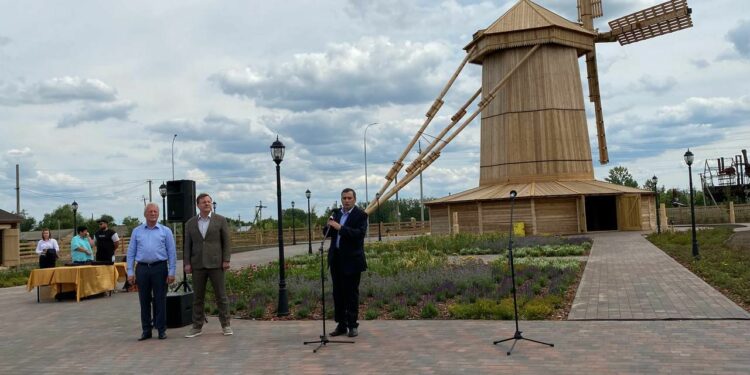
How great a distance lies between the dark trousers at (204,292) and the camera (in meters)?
8.20

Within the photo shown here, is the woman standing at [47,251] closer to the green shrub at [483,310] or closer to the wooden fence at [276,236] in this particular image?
the green shrub at [483,310]

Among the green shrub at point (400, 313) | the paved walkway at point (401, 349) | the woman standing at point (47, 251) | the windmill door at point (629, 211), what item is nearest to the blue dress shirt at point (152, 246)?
the paved walkway at point (401, 349)

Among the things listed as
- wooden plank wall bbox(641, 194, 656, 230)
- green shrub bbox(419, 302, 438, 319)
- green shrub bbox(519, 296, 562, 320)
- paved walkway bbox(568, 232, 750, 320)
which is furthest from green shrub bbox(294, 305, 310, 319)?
wooden plank wall bbox(641, 194, 656, 230)

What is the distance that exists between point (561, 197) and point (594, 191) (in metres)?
1.78

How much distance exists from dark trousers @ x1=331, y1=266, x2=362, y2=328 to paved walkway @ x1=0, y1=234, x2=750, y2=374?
352 millimetres

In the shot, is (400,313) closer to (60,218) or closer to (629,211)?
(629,211)

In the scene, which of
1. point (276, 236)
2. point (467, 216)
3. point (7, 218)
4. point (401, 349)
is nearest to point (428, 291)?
point (401, 349)

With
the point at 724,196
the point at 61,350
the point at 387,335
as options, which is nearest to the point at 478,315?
the point at 387,335

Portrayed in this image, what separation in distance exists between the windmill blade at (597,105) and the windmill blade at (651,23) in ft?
5.89

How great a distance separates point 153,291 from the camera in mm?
8367

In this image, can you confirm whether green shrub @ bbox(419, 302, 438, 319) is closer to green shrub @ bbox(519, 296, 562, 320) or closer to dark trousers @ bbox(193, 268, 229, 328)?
green shrub @ bbox(519, 296, 562, 320)

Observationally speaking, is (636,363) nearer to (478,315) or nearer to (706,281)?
(478,315)

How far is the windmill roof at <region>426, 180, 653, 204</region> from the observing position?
102 ft

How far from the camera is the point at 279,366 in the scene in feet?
21.0
